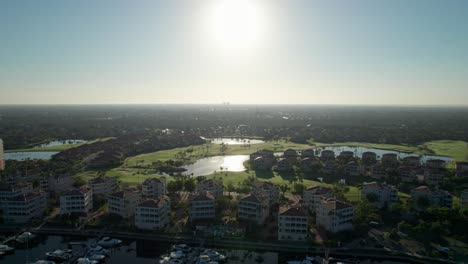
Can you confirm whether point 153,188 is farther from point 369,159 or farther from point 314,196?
point 369,159

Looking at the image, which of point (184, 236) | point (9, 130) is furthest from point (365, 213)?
point (9, 130)

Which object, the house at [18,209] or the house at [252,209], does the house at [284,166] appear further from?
the house at [18,209]

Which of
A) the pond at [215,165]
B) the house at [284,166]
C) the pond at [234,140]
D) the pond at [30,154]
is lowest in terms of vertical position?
the pond at [30,154]

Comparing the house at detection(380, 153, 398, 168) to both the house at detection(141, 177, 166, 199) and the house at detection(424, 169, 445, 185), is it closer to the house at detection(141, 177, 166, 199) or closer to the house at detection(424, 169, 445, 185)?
the house at detection(424, 169, 445, 185)

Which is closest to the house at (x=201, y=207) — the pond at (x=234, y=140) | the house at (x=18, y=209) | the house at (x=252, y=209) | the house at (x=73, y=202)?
the house at (x=252, y=209)

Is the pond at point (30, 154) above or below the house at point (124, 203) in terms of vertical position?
below

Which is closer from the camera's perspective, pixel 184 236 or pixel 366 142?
pixel 184 236

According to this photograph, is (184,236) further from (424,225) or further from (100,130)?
(100,130)
